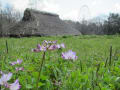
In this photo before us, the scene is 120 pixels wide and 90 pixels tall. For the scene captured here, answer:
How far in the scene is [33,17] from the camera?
1711cm

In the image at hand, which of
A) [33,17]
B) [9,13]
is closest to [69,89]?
[33,17]

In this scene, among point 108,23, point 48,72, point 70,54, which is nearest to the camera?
point 70,54

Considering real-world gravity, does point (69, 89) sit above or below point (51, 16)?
below

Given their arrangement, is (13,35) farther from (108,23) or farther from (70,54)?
(108,23)

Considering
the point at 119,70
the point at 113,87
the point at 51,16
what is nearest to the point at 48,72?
the point at 113,87

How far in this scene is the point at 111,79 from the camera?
1.04 metres

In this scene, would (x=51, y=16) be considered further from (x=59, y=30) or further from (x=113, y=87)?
(x=113, y=87)

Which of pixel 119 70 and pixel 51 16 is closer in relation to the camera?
pixel 119 70

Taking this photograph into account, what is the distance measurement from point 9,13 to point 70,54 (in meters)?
33.3

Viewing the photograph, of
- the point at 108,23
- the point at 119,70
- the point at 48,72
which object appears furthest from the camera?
the point at 108,23

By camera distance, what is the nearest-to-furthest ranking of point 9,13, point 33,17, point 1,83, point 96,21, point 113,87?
1. point 1,83
2. point 113,87
3. point 33,17
4. point 9,13
5. point 96,21

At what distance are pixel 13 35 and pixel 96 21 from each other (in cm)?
3274

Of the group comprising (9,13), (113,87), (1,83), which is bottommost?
(113,87)

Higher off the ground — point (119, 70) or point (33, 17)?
point (33, 17)
